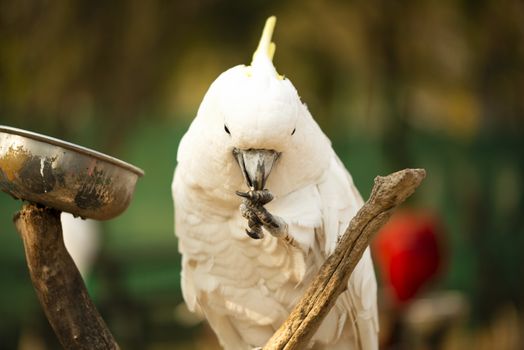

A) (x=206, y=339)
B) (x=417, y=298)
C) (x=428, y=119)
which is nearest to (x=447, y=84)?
(x=428, y=119)

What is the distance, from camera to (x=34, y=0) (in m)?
5.83

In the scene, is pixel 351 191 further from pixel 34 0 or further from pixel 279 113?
pixel 34 0

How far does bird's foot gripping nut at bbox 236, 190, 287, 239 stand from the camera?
2.06 metres

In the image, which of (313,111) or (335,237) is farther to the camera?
(313,111)

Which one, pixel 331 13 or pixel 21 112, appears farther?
pixel 331 13

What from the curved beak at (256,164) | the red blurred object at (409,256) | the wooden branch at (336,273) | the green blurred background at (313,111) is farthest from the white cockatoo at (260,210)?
the green blurred background at (313,111)

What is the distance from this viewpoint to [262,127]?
83.3 inches

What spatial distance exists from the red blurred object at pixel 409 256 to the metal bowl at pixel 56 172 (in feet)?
9.68

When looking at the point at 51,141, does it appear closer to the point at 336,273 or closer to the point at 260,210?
the point at 260,210

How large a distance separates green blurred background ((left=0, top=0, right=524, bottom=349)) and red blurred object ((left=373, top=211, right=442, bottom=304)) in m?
0.94

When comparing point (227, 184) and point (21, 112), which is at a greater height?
point (21, 112)

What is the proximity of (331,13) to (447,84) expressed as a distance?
128 centimetres

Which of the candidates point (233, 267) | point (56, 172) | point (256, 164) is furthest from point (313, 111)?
point (56, 172)

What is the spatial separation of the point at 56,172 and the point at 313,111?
15.1 ft
